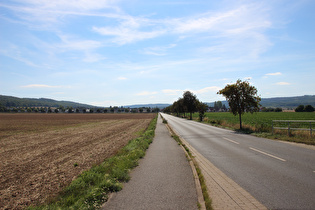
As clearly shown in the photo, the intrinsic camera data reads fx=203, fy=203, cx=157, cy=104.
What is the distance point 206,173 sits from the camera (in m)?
6.82

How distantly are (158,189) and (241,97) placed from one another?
20002 millimetres

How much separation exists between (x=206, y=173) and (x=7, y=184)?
6.90 meters

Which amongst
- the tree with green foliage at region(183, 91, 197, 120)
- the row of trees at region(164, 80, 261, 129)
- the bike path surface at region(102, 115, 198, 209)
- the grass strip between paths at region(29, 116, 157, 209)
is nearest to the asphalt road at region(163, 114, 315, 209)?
the bike path surface at region(102, 115, 198, 209)

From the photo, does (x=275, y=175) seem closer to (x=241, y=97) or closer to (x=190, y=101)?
(x=241, y=97)

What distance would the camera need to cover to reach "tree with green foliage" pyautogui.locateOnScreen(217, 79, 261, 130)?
72.5 feet

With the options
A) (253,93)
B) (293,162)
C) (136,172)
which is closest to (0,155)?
(136,172)

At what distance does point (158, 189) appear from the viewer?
212 inches

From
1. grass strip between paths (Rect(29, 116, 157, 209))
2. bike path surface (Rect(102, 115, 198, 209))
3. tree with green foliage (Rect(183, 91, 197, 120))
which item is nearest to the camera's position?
bike path surface (Rect(102, 115, 198, 209))

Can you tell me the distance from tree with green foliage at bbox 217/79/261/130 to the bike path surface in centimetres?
1672

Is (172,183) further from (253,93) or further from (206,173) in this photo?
(253,93)

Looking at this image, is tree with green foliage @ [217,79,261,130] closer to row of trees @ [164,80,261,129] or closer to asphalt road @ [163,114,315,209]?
row of trees @ [164,80,261,129]

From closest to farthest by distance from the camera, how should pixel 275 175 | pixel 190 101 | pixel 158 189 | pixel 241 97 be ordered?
pixel 158 189
pixel 275 175
pixel 241 97
pixel 190 101

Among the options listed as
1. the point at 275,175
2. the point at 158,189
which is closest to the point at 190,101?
the point at 275,175

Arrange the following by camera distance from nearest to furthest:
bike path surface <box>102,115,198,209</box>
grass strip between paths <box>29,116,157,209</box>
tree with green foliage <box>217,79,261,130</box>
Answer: bike path surface <box>102,115,198,209</box>
grass strip between paths <box>29,116,157,209</box>
tree with green foliage <box>217,79,261,130</box>
